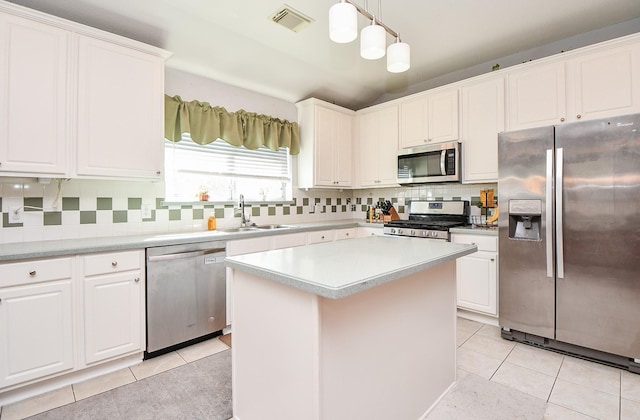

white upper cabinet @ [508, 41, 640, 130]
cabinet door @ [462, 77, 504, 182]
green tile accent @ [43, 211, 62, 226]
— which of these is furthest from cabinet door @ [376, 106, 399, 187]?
green tile accent @ [43, 211, 62, 226]

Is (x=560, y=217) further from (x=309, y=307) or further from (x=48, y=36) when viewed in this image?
(x=48, y=36)

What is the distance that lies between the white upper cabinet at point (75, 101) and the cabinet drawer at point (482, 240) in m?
2.84

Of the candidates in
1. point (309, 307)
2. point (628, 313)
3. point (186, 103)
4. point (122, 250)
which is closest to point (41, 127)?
point (122, 250)

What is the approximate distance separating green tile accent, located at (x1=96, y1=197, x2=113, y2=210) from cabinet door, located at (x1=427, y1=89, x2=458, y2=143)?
3264 millimetres

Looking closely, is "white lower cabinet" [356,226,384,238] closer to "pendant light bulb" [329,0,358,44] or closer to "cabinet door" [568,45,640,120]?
"cabinet door" [568,45,640,120]

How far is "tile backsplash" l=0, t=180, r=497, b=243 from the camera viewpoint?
2229 mm

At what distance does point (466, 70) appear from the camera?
362 centimetres

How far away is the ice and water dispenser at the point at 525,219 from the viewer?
246 cm

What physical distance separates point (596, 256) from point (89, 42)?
3.95 meters

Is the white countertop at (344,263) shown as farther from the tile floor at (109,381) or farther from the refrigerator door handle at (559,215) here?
the tile floor at (109,381)

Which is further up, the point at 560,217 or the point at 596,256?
the point at 560,217

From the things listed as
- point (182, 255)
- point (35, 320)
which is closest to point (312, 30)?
point (182, 255)

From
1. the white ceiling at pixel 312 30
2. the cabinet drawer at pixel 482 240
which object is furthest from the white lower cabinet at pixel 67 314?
the cabinet drawer at pixel 482 240

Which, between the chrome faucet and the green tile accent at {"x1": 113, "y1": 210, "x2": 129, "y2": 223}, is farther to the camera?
the chrome faucet
